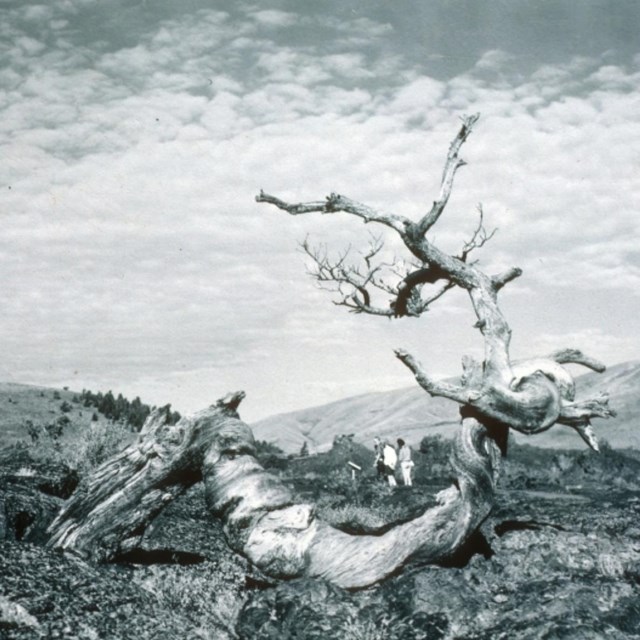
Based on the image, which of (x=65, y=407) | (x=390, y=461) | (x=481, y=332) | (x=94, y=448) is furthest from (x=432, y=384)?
(x=65, y=407)

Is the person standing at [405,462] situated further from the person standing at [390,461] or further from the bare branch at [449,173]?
the bare branch at [449,173]

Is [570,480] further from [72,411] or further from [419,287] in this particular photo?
[72,411]

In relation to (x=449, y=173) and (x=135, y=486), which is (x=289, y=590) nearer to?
(x=135, y=486)

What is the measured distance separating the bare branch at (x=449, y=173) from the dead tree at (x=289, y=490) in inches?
4.8

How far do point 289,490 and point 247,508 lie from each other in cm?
53

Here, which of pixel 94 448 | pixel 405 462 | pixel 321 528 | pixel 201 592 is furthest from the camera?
pixel 405 462

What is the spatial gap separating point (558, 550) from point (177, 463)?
14.0 feet

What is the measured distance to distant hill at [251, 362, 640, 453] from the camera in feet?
161

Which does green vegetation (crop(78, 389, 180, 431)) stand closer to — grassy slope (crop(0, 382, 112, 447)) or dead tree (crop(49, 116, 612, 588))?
grassy slope (crop(0, 382, 112, 447))

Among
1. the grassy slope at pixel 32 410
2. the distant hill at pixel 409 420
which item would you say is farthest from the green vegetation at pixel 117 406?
the distant hill at pixel 409 420

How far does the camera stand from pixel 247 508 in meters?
6.24

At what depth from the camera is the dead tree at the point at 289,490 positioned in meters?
5.99

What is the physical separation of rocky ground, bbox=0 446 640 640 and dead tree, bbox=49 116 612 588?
0.32m

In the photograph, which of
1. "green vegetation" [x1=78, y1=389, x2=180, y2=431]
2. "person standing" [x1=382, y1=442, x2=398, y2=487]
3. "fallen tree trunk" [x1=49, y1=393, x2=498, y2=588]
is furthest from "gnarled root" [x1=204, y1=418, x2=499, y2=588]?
"green vegetation" [x1=78, y1=389, x2=180, y2=431]
